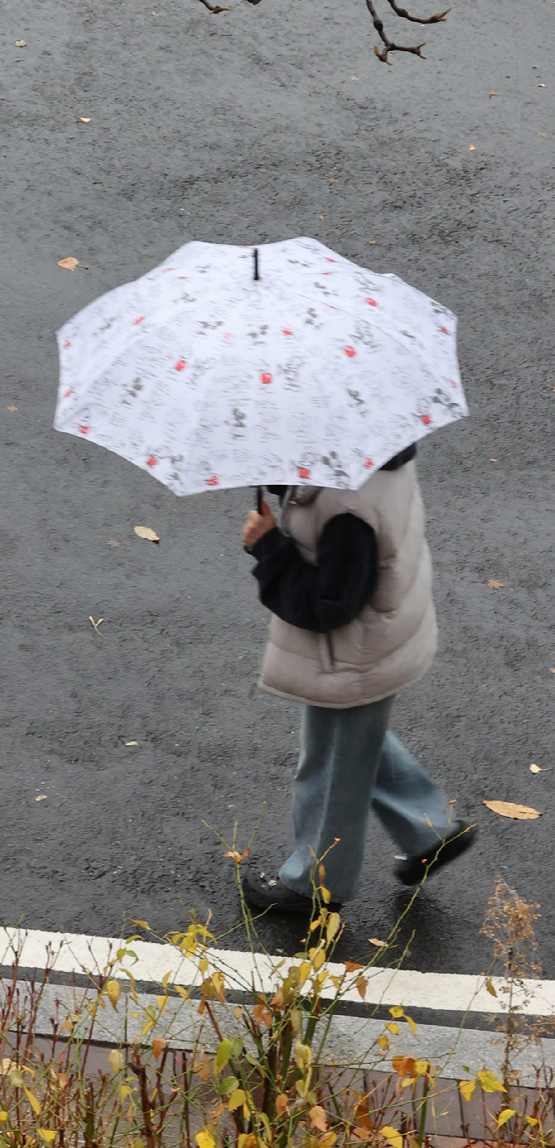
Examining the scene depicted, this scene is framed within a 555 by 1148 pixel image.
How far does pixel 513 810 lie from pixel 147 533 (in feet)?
6.65

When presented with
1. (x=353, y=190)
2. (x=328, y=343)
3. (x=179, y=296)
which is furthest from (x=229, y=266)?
(x=353, y=190)

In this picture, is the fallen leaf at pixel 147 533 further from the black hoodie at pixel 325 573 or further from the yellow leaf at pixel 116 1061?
the yellow leaf at pixel 116 1061

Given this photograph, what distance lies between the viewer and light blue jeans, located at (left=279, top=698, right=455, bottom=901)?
357 centimetres

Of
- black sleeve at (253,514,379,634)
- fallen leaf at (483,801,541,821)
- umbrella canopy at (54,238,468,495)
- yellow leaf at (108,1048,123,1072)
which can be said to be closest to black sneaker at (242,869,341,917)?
fallen leaf at (483,801,541,821)

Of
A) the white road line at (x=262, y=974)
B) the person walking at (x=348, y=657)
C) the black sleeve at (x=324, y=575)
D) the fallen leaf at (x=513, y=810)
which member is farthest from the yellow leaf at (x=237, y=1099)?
the fallen leaf at (x=513, y=810)

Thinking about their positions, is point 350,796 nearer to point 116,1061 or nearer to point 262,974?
point 262,974

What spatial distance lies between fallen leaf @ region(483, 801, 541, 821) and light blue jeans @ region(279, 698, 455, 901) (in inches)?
17.9

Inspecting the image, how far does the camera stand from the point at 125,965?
12.3ft

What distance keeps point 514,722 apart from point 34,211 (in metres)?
4.34

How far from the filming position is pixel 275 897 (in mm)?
3965

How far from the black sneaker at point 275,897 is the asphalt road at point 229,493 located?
99 millimetres

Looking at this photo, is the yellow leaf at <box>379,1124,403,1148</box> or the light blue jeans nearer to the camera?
the yellow leaf at <box>379,1124,403,1148</box>

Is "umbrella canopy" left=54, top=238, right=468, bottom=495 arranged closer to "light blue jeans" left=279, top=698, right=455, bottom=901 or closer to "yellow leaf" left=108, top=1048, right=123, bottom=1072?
"light blue jeans" left=279, top=698, right=455, bottom=901

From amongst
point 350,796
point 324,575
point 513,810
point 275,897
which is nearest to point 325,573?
point 324,575
